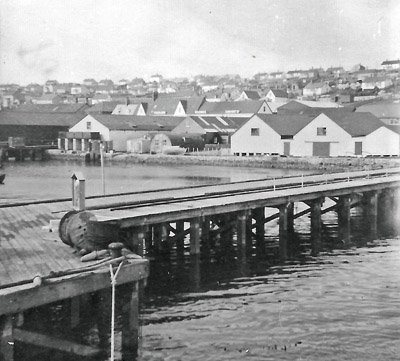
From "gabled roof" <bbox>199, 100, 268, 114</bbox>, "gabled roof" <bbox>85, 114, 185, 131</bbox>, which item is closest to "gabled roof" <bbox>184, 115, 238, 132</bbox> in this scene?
"gabled roof" <bbox>85, 114, 185, 131</bbox>

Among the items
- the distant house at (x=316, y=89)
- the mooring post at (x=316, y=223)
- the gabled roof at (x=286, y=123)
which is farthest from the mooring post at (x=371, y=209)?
the distant house at (x=316, y=89)

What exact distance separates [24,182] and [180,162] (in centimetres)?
2722

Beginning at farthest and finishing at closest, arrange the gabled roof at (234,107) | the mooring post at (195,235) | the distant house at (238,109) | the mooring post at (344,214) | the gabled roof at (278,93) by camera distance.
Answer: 1. the gabled roof at (278,93)
2. the gabled roof at (234,107)
3. the distant house at (238,109)
4. the mooring post at (344,214)
5. the mooring post at (195,235)

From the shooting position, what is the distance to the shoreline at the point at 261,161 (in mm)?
66250

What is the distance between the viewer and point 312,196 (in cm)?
2803

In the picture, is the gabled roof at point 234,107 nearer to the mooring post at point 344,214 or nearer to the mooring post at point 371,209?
the mooring post at point 371,209

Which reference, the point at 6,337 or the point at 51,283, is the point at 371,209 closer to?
the point at 51,283

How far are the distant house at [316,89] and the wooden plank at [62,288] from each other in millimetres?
169069

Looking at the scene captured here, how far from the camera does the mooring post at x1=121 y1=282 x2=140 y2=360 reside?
1373 cm

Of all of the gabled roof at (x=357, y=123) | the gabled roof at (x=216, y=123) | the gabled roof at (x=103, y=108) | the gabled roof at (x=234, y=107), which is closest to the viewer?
the gabled roof at (x=357, y=123)

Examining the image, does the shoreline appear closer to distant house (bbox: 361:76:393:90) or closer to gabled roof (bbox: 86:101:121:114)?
gabled roof (bbox: 86:101:121:114)

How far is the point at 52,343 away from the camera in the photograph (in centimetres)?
1270

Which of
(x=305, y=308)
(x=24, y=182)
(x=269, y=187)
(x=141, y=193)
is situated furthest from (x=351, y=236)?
(x=24, y=182)

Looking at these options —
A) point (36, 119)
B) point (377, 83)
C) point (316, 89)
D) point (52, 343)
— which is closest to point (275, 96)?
point (316, 89)
